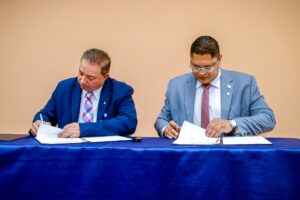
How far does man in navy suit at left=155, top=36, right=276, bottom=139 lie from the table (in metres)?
0.54

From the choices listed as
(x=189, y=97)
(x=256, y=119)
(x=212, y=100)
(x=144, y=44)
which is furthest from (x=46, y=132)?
(x=144, y=44)

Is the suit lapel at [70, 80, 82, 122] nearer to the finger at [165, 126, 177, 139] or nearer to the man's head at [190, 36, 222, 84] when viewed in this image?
the finger at [165, 126, 177, 139]

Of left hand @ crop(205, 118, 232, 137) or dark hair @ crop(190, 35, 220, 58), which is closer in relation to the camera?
left hand @ crop(205, 118, 232, 137)

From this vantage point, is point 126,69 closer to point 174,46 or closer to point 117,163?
point 174,46

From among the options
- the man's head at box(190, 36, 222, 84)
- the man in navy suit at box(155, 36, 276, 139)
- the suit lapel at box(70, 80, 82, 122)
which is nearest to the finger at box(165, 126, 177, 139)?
the man in navy suit at box(155, 36, 276, 139)

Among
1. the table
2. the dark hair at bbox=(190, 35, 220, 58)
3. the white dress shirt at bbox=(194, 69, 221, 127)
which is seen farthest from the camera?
the white dress shirt at bbox=(194, 69, 221, 127)

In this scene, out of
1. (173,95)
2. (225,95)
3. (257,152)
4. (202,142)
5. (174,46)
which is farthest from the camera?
(174,46)

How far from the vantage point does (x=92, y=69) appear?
2199mm

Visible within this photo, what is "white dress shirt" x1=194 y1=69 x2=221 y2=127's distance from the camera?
224 centimetres

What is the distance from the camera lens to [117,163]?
1483 millimetres

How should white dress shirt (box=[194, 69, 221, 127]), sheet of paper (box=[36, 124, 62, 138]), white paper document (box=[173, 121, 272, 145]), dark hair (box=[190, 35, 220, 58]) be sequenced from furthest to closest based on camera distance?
1. white dress shirt (box=[194, 69, 221, 127])
2. dark hair (box=[190, 35, 220, 58])
3. sheet of paper (box=[36, 124, 62, 138])
4. white paper document (box=[173, 121, 272, 145])

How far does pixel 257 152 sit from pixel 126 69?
206cm

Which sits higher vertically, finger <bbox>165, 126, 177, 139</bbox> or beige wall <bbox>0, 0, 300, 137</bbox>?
beige wall <bbox>0, 0, 300, 137</bbox>

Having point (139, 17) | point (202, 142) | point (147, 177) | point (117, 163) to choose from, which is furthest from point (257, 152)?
point (139, 17)
